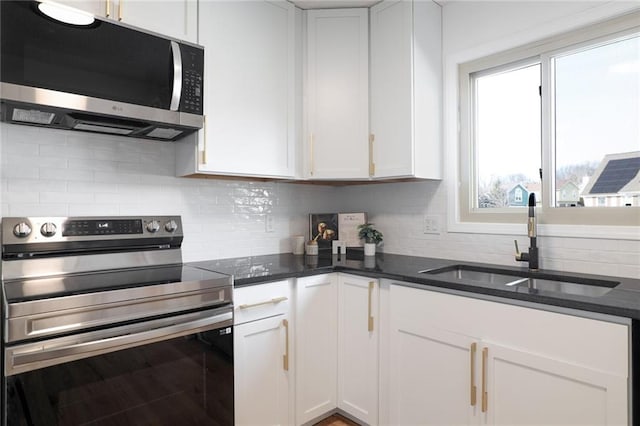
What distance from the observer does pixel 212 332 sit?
1.64 meters

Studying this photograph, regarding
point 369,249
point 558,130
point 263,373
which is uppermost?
point 558,130

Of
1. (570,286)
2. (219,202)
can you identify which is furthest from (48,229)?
(570,286)

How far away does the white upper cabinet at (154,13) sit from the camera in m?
1.66

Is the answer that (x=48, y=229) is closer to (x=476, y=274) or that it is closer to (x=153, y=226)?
(x=153, y=226)

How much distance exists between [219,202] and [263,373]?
1028mm

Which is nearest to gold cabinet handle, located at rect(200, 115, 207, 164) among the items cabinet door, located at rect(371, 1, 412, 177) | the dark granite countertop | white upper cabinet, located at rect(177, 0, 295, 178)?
white upper cabinet, located at rect(177, 0, 295, 178)

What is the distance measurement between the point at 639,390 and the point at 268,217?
6.55 ft

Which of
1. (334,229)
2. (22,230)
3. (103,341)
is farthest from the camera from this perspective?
(334,229)

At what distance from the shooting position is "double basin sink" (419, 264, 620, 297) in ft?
5.68

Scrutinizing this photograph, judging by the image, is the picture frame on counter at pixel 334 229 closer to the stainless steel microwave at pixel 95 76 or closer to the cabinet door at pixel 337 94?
the cabinet door at pixel 337 94

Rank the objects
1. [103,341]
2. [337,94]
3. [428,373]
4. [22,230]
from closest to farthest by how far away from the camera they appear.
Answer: [103,341] → [22,230] → [428,373] → [337,94]

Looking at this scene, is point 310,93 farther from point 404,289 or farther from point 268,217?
point 404,289

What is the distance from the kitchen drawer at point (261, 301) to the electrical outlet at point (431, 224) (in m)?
1.05

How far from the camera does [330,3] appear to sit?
93.3 inches
